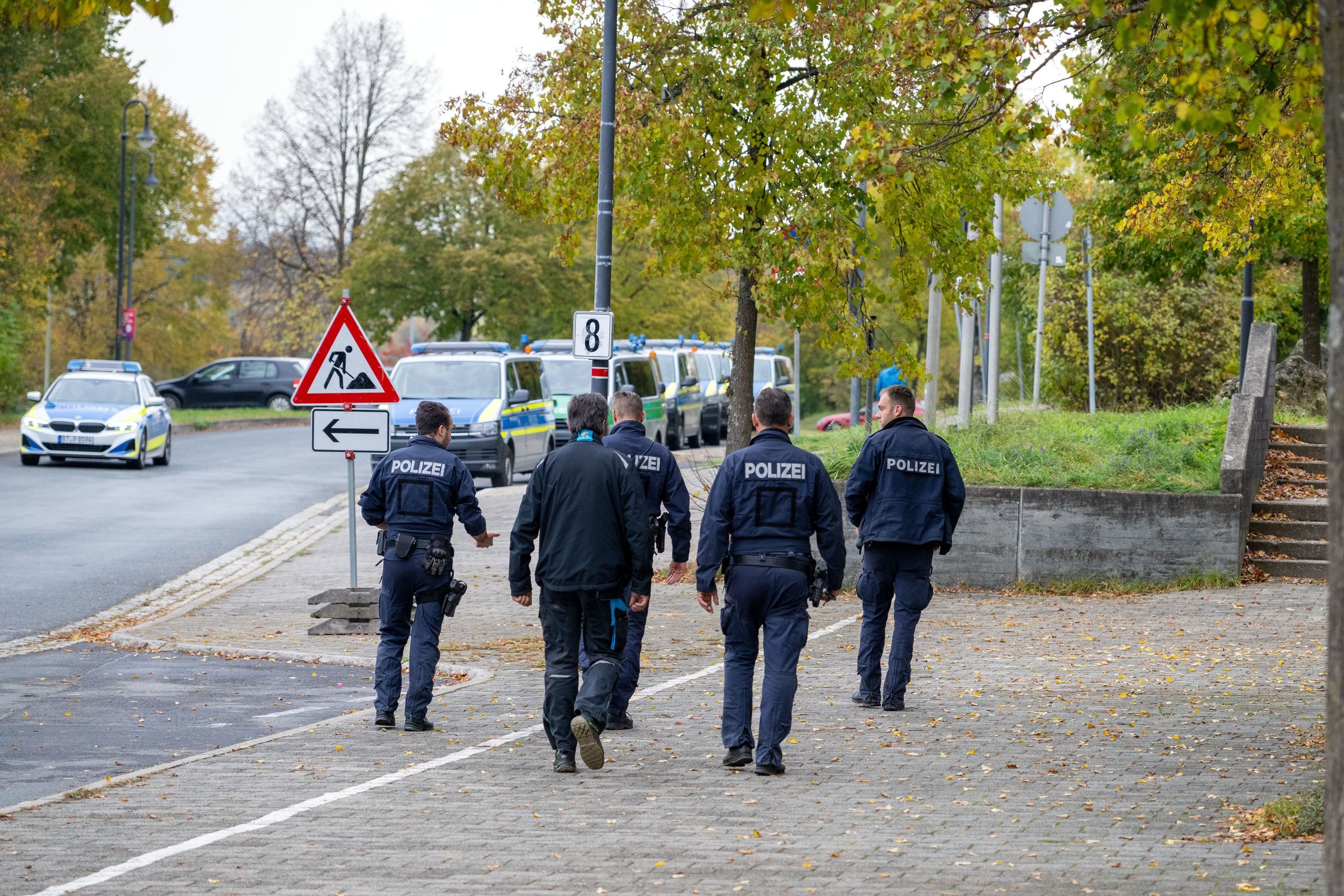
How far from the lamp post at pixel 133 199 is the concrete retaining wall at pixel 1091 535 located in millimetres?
32504

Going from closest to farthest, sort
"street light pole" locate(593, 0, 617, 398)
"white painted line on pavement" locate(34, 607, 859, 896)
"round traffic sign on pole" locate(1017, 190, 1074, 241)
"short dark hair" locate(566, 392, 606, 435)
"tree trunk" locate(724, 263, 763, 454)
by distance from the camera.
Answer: "white painted line on pavement" locate(34, 607, 859, 896) → "short dark hair" locate(566, 392, 606, 435) → "street light pole" locate(593, 0, 617, 398) → "tree trunk" locate(724, 263, 763, 454) → "round traffic sign on pole" locate(1017, 190, 1074, 241)

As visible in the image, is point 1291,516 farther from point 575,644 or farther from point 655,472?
point 575,644

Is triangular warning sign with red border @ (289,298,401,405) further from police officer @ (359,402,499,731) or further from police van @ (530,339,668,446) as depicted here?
police van @ (530,339,668,446)

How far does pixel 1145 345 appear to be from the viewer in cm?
2945

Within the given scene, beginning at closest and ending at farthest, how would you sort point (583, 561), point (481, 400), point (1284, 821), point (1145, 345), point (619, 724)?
point (1284, 821) < point (583, 561) < point (619, 724) < point (481, 400) < point (1145, 345)

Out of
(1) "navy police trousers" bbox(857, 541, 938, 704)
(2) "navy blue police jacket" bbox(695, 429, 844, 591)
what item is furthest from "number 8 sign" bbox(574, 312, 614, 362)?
(2) "navy blue police jacket" bbox(695, 429, 844, 591)

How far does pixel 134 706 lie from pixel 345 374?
3.68 m

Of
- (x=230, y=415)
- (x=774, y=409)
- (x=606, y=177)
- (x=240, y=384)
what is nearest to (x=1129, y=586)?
(x=606, y=177)

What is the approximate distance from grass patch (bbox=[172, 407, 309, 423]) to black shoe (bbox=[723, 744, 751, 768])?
124 ft

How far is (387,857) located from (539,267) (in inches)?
1774

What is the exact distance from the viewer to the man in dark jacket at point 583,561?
788 cm

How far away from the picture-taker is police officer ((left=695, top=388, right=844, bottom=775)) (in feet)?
25.4

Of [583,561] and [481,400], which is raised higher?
[481,400]

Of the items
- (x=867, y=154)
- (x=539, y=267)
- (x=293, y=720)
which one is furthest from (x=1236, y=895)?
(x=539, y=267)
